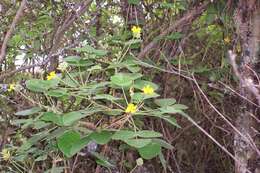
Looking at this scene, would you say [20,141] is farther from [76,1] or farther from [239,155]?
[239,155]

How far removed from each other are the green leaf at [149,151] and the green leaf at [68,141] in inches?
5.8

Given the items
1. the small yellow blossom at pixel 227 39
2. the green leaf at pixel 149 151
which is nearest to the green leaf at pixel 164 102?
the green leaf at pixel 149 151

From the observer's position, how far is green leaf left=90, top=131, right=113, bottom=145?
3.48ft

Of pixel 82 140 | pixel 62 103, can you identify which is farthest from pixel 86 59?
pixel 82 140

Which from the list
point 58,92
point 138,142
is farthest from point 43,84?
point 138,142

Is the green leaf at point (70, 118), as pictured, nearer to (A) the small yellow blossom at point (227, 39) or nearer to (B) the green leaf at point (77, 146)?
(B) the green leaf at point (77, 146)

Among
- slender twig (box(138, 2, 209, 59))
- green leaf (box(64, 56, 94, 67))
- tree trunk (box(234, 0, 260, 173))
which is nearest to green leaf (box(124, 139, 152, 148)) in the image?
green leaf (box(64, 56, 94, 67))

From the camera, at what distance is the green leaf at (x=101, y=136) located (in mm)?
1060

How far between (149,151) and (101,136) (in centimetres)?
11

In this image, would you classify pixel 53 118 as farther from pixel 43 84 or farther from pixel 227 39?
pixel 227 39

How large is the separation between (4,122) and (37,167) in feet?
0.79

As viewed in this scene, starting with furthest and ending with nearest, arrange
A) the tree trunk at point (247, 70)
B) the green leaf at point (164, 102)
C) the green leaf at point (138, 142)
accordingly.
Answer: the tree trunk at point (247, 70), the green leaf at point (164, 102), the green leaf at point (138, 142)

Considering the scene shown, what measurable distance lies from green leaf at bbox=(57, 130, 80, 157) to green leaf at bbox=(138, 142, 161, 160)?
0.15 meters

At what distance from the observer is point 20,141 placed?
1.62 meters
